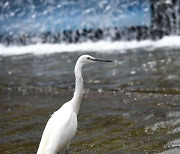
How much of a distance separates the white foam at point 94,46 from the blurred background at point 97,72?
3cm

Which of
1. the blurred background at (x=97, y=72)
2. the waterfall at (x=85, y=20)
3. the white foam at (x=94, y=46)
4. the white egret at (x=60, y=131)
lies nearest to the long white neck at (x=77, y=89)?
the white egret at (x=60, y=131)

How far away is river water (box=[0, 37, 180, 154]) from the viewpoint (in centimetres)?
704

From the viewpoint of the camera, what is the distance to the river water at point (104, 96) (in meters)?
7.04

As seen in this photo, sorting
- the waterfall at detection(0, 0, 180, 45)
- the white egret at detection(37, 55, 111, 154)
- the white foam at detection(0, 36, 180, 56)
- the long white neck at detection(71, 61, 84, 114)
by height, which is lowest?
the white foam at detection(0, 36, 180, 56)

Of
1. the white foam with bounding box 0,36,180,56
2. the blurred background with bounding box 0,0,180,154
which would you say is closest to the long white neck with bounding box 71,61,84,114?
the blurred background with bounding box 0,0,180,154

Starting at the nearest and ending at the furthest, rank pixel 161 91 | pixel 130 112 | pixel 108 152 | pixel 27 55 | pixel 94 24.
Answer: pixel 108 152
pixel 130 112
pixel 161 91
pixel 27 55
pixel 94 24

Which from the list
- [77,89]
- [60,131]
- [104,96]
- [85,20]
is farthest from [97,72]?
[60,131]

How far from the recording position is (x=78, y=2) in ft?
63.1

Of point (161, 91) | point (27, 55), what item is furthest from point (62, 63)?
point (161, 91)

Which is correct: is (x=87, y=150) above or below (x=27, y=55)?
above

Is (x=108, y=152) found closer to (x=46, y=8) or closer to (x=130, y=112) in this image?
(x=130, y=112)

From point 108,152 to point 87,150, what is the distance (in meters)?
0.30

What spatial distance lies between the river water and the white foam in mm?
36

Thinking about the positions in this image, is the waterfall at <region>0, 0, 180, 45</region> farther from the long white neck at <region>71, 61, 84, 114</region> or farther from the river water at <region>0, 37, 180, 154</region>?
the long white neck at <region>71, 61, 84, 114</region>
